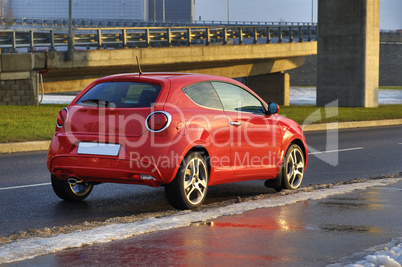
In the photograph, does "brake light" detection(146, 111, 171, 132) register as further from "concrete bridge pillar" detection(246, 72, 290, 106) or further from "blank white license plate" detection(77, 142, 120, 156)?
"concrete bridge pillar" detection(246, 72, 290, 106)

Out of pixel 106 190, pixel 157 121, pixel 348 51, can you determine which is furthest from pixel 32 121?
pixel 348 51

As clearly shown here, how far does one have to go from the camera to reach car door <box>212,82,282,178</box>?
28.7 ft

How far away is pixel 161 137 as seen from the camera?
305 inches

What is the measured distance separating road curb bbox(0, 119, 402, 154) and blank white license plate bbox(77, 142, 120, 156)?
738cm

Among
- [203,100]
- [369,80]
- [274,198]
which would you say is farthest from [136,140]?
[369,80]

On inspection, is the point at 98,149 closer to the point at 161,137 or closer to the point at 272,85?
the point at 161,137

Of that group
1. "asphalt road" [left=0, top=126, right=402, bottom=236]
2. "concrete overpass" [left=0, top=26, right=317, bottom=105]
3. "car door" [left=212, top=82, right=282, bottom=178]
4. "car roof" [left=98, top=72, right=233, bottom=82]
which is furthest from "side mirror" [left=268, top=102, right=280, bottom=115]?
"concrete overpass" [left=0, top=26, right=317, bottom=105]

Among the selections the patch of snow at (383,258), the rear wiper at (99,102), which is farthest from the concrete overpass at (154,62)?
the patch of snow at (383,258)

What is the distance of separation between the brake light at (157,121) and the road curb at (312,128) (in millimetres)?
7903

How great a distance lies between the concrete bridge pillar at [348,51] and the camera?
123ft

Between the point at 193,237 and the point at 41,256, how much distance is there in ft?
4.36

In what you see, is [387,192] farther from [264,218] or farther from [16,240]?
[16,240]

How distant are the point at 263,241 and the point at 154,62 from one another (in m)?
31.4

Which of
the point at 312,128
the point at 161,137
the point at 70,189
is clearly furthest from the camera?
the point at 312,128
